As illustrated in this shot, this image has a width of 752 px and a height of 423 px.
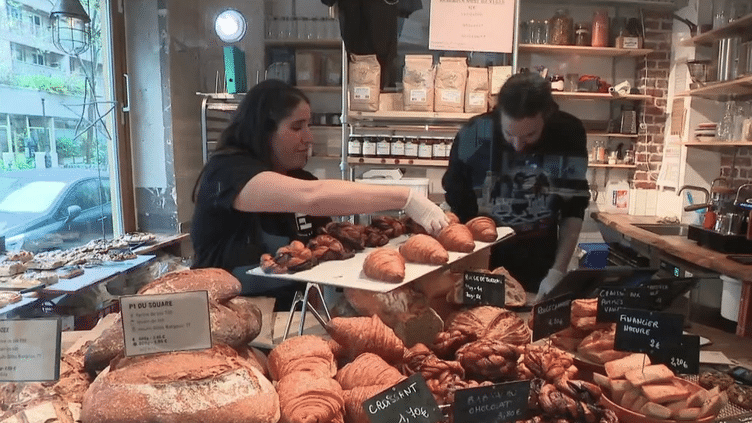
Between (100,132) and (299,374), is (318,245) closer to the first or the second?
(299,374)

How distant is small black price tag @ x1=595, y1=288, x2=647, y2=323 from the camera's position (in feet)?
3.93

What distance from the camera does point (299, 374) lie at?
36.4 inches

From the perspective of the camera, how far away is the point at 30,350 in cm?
85

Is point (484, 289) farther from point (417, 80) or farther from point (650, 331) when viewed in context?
point (417, 80)

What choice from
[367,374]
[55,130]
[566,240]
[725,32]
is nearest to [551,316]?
[367,374]

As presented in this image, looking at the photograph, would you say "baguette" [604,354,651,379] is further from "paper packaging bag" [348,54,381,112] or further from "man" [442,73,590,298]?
"paper packaging bag" [348,54,381,112]

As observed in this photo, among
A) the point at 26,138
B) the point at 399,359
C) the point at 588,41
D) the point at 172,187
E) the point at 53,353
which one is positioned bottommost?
the point at 399,359

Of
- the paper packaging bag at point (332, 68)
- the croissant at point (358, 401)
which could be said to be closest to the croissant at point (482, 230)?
the paper packaging bag at point (332, 68)

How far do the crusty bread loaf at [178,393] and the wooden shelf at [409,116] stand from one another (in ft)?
2.85

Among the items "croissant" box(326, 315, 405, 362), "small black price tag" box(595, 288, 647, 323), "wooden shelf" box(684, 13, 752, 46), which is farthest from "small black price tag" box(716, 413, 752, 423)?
"wooden shelf" box(684, 13, 752, 46)

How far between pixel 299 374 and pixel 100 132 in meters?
0.88

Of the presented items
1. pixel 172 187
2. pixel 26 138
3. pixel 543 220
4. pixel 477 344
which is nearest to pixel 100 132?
pixel 172 187

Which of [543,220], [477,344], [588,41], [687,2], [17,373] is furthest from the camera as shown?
[588,41]

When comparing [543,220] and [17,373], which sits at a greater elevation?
[543,220]
